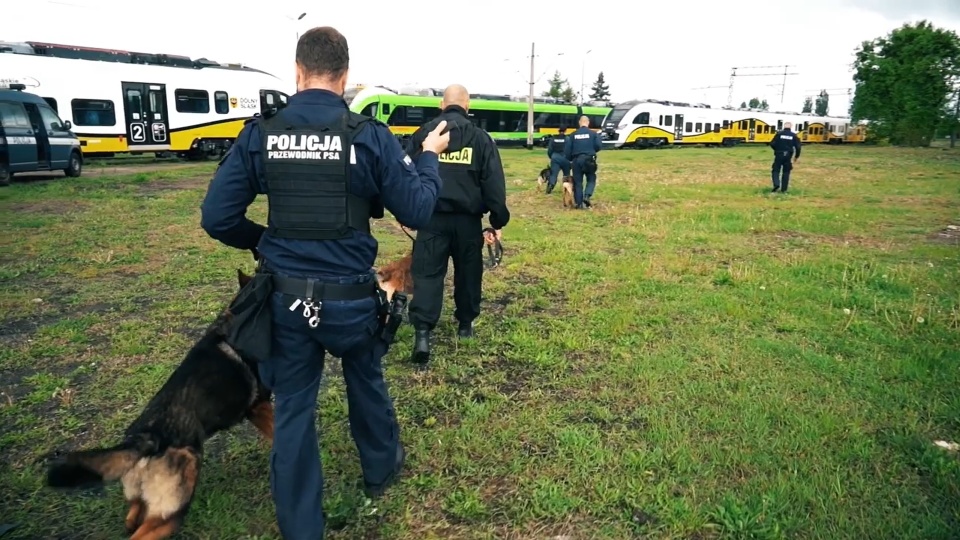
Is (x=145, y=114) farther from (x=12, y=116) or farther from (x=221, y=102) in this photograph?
(x=12, y=116)

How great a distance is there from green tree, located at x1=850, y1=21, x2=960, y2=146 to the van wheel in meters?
54.8

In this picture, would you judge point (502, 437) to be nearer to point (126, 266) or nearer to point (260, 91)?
point (126, 266)

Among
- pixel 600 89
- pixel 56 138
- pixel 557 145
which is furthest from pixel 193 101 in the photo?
pixel 600 89

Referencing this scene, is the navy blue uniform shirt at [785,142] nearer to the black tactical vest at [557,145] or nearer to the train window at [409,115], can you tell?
the black tactical vest at [557,145]

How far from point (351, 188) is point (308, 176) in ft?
0.54

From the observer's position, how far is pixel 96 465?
2.04 m

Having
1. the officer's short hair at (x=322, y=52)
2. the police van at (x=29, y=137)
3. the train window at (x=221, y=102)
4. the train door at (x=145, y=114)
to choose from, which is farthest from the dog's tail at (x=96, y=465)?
the train window at (x=221, y=102)

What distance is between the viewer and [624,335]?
189 inches

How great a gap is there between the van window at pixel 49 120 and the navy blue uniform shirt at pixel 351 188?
1499cm

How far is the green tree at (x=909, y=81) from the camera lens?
45.1m

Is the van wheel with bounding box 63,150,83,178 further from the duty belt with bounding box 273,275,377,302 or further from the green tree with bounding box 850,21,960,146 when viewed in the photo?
the green tree with bounding box 850,21,960,146

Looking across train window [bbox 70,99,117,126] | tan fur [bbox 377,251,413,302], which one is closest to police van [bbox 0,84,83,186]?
train window [bbox 70,99,117,126]

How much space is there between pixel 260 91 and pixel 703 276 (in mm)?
21721

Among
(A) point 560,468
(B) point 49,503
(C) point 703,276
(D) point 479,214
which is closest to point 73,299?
(B) point 49,503
